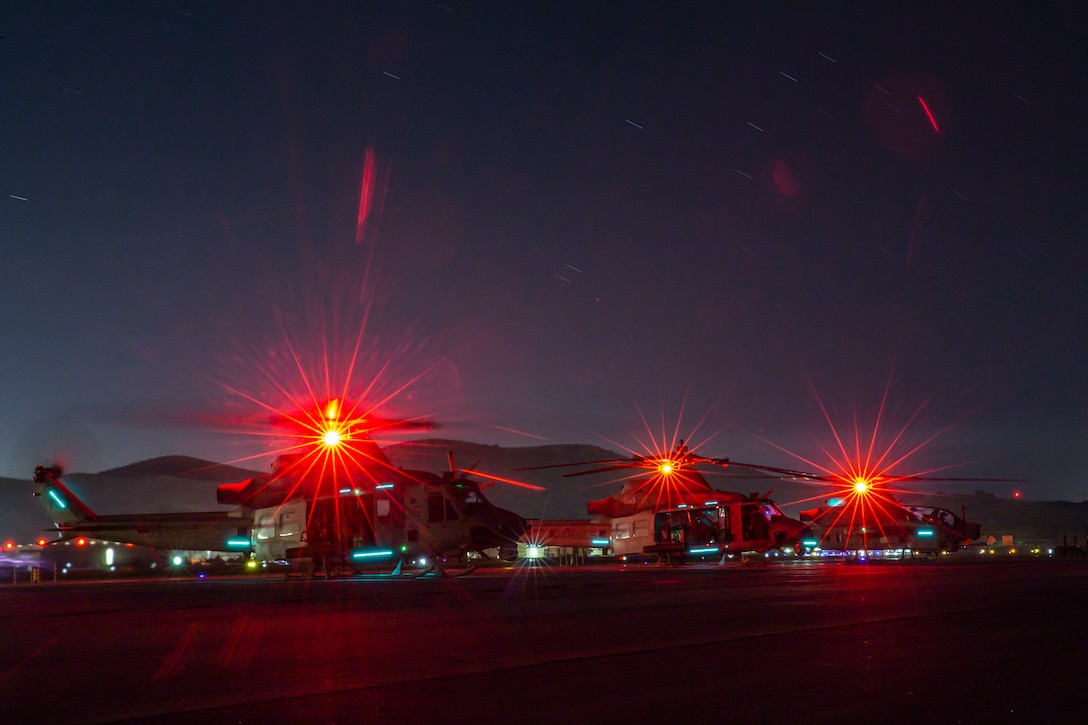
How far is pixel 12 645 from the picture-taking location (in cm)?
762

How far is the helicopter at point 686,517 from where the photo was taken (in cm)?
3359

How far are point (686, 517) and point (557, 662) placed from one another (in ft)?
98.5

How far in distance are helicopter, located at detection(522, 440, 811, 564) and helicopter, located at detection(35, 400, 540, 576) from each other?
781cm

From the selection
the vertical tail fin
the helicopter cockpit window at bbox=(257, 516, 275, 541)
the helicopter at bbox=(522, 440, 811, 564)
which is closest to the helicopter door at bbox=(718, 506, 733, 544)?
the helicopter at bbox=(522, 440, 811, 564)

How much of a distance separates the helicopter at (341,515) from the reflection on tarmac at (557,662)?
1316cm

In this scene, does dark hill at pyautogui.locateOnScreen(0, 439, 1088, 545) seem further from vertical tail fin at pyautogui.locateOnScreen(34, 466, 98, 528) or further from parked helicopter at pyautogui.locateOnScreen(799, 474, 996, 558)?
vertical tail fin at pyautogui.locateOnScreen(34, 466, 98, 528)

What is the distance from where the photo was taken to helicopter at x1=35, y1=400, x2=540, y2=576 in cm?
2462

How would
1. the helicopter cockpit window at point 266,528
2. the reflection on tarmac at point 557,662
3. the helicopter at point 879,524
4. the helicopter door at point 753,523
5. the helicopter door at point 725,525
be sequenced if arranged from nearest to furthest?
the reflection on tarmac at point 557,662, the helicopter cockpit window at point 266,528, the helicopter door at point 753,523, the helicopter door at point 725,525, the helicopter at point 879,524

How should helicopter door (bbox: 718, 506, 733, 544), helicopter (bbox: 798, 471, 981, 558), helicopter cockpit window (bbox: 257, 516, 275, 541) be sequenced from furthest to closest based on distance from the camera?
1. helicopter (bbox: 798, 471, 981, 558)
2. helicopter door (bbox: 718, 506, 733, 544)
3. helicopter cockpit window (bbox: 257, 516, 275, 541)

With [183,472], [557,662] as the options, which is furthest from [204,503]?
[557,662]

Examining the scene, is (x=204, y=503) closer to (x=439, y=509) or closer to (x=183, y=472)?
(x=183, y=472)

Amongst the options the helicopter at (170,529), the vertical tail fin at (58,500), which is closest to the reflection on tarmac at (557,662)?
the helicopter at (170,529)

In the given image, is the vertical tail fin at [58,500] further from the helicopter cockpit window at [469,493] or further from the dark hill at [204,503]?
the dark hill at [204,503]

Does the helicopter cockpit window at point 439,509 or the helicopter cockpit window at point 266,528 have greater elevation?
the helicopter cockpit window at point 439,509
